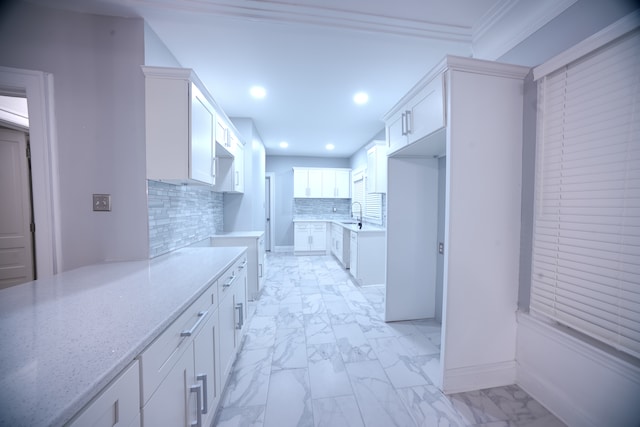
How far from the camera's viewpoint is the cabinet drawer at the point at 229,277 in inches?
57.1

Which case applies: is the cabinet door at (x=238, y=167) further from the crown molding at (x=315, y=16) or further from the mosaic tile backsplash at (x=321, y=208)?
the mosaic tile backsplash at (x=321, y=208)

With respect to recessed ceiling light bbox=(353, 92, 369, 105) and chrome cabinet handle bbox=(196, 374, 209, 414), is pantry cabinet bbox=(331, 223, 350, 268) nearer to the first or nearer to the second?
recessed ceiling light bbox=(353, 92, 369, 105)

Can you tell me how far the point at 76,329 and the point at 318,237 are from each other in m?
5.14

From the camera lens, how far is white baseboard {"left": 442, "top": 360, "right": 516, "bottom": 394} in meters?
1.58

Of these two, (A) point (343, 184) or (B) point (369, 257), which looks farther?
(A) point (343, 184)

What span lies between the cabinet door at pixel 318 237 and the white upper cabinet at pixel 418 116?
3.74 meters

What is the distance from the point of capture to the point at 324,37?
1883mm

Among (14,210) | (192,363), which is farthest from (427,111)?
(14,210)

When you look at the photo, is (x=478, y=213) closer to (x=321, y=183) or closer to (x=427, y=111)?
(x=427, y=111)

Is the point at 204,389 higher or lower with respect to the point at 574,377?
higher

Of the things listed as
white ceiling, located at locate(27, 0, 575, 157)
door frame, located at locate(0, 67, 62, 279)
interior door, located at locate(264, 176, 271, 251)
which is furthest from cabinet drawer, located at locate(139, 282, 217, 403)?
interior door, located at locate(264, 176, 271, 251)

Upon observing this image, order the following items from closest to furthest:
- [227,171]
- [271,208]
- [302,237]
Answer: [227,171], [302,237], [271,208]

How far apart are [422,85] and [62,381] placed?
232 centimetres

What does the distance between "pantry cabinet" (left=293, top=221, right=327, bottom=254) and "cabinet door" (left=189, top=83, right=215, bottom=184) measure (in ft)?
12.4
